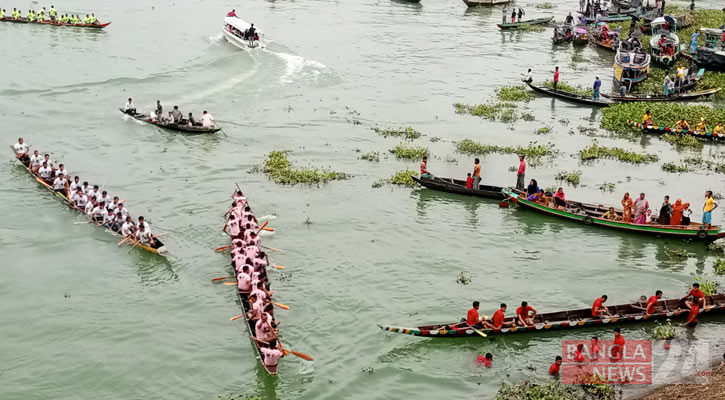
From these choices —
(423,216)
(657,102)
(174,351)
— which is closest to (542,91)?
(657,102)

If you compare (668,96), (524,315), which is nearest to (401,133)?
(668,96)

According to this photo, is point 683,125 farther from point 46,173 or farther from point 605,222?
point 46,173

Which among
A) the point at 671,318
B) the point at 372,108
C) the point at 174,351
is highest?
the point at 372,108

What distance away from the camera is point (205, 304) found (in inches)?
924

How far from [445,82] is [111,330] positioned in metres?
33.5

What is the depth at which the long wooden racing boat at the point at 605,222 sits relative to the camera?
27.2 metres

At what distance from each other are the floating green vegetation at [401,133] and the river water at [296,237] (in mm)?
796

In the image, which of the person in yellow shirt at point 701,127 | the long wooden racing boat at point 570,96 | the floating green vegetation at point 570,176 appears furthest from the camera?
the long wooden racing boat at point 570,96

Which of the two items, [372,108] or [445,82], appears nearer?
[372,108]

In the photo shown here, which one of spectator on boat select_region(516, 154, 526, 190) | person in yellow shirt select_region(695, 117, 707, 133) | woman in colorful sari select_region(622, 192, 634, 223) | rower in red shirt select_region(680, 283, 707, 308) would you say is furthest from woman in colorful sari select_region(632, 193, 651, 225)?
person in yellow shirt select_region(695, 117, 707, 133)

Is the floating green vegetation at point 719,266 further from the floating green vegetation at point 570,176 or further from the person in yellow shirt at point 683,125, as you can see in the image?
the person in yellow shirt at point 683,125

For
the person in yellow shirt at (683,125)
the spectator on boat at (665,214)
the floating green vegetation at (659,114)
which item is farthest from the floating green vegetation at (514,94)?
the spectator on boat at (665,214)

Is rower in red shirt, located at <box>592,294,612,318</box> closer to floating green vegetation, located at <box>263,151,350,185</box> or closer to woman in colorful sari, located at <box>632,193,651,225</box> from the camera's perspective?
woman in colorful sari, located at <box>632,193,651,225</box>

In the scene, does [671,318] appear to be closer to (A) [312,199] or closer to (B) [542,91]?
(A) [312,199]
